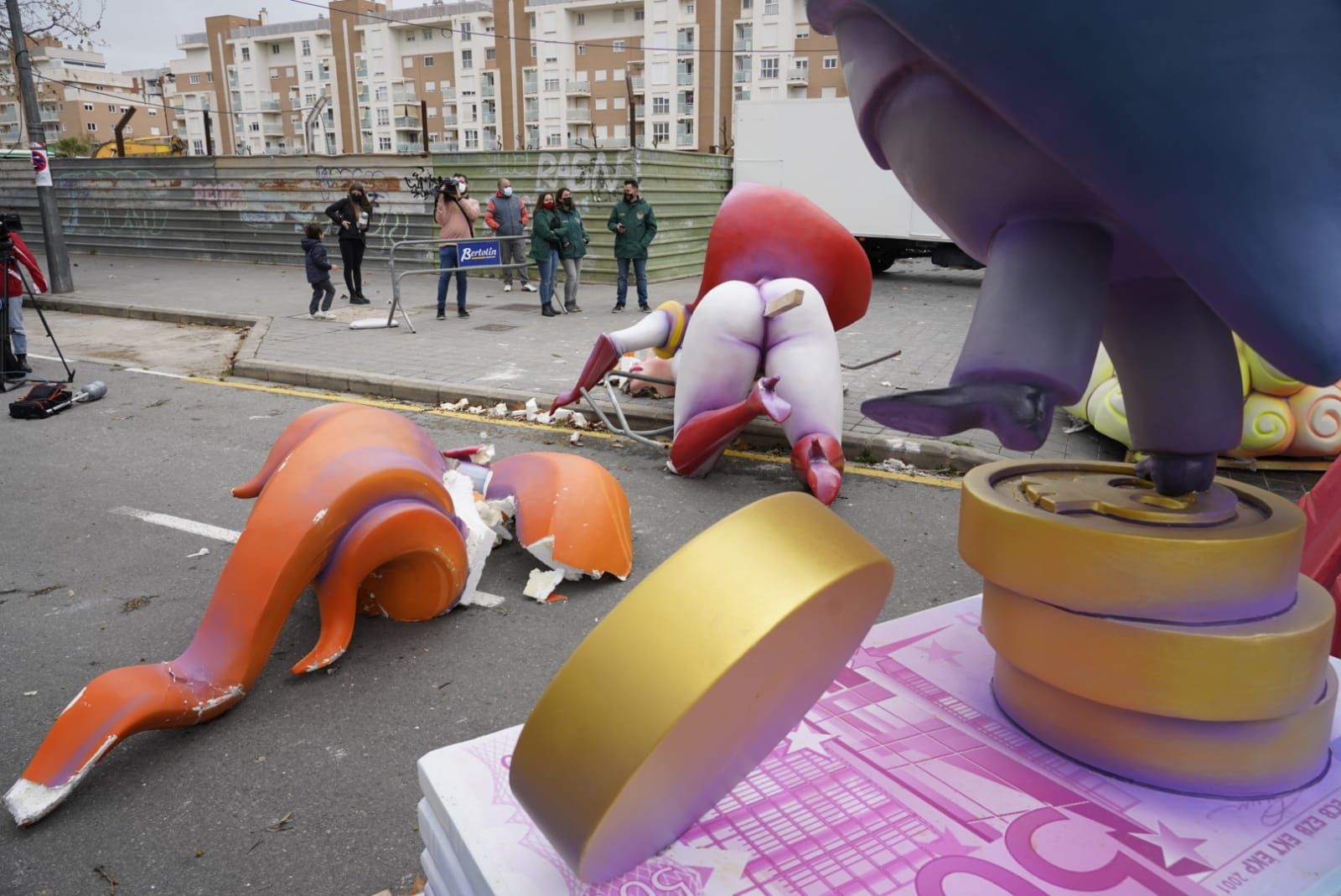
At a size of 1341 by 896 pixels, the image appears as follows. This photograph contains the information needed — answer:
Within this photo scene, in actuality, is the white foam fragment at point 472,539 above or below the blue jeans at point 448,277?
below

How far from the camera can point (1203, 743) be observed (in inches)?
66.0

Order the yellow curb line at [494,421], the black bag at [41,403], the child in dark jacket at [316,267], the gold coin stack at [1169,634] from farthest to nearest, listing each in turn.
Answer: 1. the child in dark jacket at [316,267]
2. the black bag at [41,403]
3. the yellow curb line at [494,421]
4. the gold coin stack at [1169,634]

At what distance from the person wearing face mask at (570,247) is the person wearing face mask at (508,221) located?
2.66ft

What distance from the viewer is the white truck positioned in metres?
14.6

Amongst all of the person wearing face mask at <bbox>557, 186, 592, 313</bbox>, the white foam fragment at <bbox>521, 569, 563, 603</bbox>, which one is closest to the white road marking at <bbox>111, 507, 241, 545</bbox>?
the white foam fragment at <bbox>521, 569, 563, 603</bbox>

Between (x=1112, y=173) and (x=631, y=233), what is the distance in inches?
448

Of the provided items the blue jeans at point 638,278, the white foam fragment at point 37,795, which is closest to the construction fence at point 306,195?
the blue jeans at point 638,278

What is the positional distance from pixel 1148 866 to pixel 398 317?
11.3 metres

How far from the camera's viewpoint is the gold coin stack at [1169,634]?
→ 5.30ft

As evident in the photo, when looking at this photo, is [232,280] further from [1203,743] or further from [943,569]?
Answer: [1203,743]

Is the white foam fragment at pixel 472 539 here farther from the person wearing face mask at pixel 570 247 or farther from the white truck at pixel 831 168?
the white truck at pixel 831 168

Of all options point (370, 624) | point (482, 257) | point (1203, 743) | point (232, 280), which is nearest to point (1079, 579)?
point (1203, 743)

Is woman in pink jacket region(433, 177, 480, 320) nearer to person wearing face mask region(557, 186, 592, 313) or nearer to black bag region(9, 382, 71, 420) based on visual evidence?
person wearing face mask region(557, 186, 592, 313)

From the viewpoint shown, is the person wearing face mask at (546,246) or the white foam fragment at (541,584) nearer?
the white foam fragment at (541,584)
